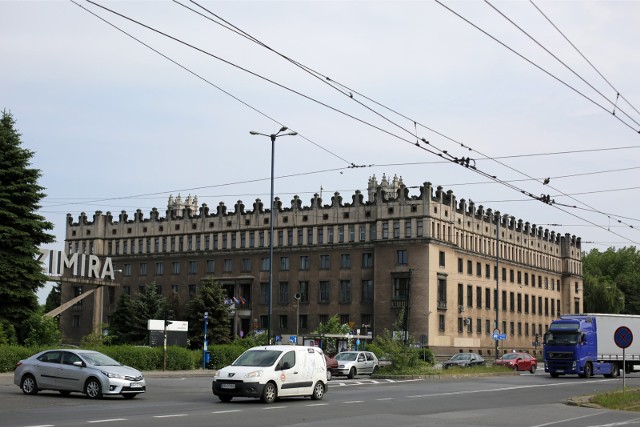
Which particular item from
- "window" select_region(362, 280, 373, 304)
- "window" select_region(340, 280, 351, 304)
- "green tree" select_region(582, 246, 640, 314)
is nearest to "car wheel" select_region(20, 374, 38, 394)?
"window" select_region(362, 280, 373, 304)

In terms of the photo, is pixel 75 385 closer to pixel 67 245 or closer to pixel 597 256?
pixel 67 245

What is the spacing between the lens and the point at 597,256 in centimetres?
14888

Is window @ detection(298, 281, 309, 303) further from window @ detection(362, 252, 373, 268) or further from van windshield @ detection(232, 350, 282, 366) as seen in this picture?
van windshield @ detection(232, 350, 282, 366)

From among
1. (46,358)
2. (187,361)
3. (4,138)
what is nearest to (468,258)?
(187,361)

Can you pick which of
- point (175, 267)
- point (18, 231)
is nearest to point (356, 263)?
point (175, 267)

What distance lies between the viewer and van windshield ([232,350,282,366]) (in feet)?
79.8

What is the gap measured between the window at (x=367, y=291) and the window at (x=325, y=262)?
15.0 feet

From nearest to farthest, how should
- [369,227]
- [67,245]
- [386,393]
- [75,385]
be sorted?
[75,385], [386,393], [369,227], [67,245]

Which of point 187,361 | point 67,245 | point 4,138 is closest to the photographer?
point 4,138

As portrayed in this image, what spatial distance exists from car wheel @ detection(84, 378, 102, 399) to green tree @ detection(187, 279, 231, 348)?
5365 centimetres

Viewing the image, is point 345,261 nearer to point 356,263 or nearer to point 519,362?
point 356,263

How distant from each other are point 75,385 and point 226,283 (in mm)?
74224

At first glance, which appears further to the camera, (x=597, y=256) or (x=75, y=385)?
(x=597, y=256)

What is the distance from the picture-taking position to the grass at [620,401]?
2455cm
